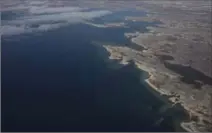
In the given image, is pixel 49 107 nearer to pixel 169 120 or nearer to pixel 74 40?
pixel 169 120

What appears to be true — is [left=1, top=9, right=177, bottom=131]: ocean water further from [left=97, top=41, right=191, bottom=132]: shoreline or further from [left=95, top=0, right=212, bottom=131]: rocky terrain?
[left=95, top=0, right=212, bottom=131]: rocky terrain

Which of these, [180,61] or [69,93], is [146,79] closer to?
[180,61]

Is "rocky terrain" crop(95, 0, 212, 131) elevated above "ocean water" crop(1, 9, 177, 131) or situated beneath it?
situated beneath

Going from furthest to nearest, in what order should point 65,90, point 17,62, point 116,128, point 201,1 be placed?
1. point 201,1
2. point 17,62
3. point 65,90
4. point 116,128

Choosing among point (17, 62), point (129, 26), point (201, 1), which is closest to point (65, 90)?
point (17, 62)

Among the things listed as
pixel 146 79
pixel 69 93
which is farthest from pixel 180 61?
pixel 69 93

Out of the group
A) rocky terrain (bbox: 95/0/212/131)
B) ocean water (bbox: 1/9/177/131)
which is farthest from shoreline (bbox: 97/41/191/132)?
ocean water (bbox: 1/9/177/131)

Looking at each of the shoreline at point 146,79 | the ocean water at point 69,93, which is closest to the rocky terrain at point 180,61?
the shoreline at point 146,79

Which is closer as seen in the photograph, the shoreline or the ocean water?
the ocean water

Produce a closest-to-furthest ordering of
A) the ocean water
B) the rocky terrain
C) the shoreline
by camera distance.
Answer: the ocean water < the shoreline < the rocky terrain

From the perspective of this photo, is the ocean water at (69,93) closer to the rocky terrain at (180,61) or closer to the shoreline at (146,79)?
the shoreline at (146,79)
